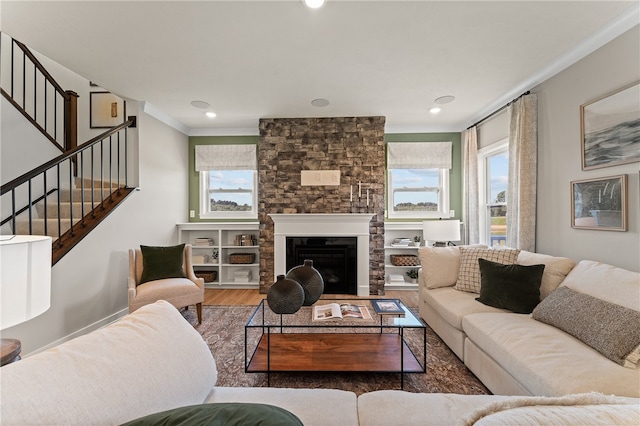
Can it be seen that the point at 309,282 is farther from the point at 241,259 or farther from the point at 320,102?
the point at 241,259

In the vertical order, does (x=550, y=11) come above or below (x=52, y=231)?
above

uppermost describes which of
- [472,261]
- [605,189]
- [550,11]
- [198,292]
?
[550,11]

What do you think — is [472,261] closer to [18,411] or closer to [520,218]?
[520,218]

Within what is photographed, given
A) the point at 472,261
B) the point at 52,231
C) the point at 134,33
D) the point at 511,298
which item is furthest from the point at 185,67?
the point at 511,298

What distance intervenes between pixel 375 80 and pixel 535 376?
2.76m

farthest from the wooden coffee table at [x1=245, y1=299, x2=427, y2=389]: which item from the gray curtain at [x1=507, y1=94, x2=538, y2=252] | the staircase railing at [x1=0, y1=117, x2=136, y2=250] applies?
the staircase railing at [x1=0, y1=117, x2=136, y2=250]

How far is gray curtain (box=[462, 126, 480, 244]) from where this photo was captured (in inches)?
161

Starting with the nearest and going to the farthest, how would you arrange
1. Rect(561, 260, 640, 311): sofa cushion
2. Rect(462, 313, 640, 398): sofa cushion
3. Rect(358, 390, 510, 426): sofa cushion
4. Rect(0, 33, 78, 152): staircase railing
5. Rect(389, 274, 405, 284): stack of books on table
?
1. Rect(358, 390, 510, 426): sofa cushion
2. Rect(462, 313, 640, 398): sofa cushion
3. Rect(561, 260, 640, 311): sofa cushion
4. Rect(0, 33, 78, 152): staircase railing
5. Rect(389, 274, 405, 284): stack of books on table

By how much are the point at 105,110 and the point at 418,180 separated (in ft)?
15.7

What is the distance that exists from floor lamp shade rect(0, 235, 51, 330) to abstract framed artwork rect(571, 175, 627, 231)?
3.40m

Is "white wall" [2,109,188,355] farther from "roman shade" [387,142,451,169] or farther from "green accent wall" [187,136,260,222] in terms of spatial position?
"roman shade" [387,142,451,169]

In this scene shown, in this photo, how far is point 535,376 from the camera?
4.59 ft

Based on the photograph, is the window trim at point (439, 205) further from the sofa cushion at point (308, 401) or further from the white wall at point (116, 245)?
the sofa cushion at point (308, 401)

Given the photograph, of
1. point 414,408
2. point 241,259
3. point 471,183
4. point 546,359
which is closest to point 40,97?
point 241,259
